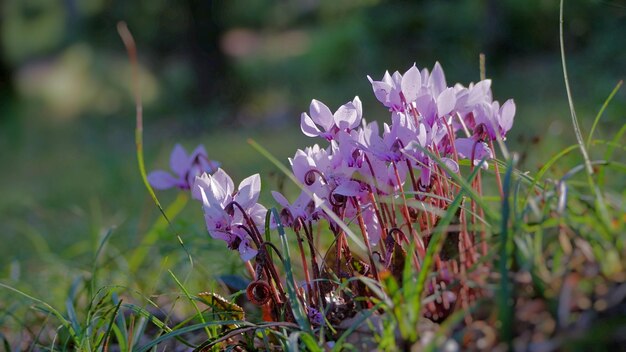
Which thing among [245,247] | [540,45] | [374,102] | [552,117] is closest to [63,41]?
[374,102]

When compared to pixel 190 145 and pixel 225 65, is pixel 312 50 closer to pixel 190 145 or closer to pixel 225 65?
pixel 225 65

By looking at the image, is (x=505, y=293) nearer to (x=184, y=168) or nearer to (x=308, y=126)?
(x=308, y=126)

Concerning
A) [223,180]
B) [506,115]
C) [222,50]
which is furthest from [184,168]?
[222,50]

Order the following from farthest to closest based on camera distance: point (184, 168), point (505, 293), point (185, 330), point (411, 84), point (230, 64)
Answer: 1. point (230, 64)
2. point (184, 168)
3. point (411, 84)
4. point (185, 330)
5. point (505, 293)

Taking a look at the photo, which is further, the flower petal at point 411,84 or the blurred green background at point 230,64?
the blurred green background at point 230,64

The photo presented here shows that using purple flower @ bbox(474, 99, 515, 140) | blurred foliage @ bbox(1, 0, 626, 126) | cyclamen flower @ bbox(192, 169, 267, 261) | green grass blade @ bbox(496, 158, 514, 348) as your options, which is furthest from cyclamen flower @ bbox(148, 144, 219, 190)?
blurred foliage @ bbox(1, 0, 626, 126)

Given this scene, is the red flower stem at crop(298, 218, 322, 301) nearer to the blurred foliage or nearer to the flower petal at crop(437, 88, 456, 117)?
the flower petal at crop(437, 88, 456, 117)

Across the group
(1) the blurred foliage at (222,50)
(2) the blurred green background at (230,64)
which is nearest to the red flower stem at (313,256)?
(2) the blurred green background at (230,64)

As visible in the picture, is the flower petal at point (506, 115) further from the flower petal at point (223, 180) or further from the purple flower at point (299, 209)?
the flower petal at point (223, 180)
